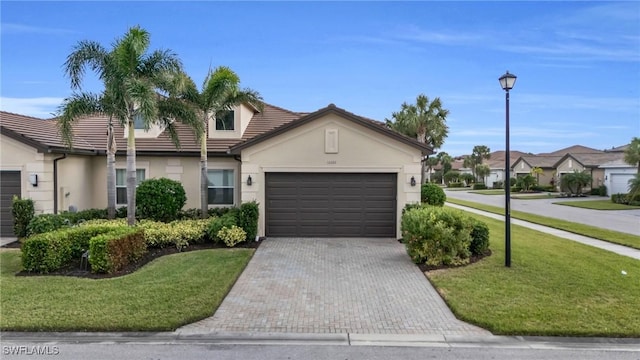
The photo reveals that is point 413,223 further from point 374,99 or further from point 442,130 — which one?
point 374,99

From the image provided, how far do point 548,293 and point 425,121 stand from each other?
18.2 m

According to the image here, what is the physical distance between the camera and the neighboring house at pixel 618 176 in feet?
122

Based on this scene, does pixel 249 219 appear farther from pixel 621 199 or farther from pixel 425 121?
pixel 621 199

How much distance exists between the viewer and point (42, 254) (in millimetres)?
8617

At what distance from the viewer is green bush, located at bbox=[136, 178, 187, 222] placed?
1283 cm

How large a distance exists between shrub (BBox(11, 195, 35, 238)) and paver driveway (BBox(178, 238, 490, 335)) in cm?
775

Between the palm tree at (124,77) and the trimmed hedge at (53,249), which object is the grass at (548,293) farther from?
the palm tree at (124,77)

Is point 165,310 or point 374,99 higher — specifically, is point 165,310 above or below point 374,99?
below

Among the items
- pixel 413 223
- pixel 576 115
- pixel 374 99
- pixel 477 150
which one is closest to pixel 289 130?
pixel 413 223

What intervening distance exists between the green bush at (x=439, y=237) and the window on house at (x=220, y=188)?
7.76 metres

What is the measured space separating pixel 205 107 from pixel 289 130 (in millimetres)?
2969

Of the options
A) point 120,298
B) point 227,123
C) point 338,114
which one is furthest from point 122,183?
point 120,298

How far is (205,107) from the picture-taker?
1280cm

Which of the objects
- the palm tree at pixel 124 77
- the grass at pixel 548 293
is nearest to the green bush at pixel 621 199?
the grass at pixel 548 293
